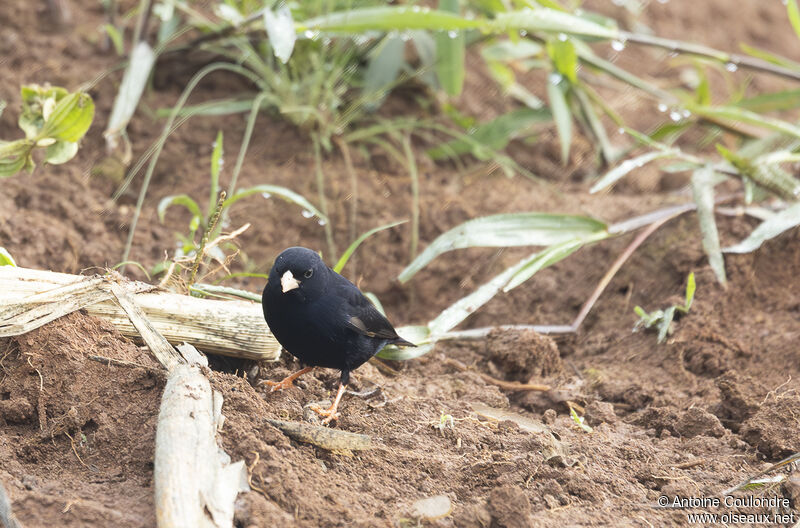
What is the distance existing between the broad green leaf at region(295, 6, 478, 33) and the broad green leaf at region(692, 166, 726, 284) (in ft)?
4.52

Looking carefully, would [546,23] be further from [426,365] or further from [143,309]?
[143,309]

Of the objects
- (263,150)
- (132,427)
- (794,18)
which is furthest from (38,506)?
(794,18)

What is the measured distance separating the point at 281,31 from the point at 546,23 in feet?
4.64

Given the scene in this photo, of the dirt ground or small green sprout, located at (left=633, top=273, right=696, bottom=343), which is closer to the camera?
the dirt ground

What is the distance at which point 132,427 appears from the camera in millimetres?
2527

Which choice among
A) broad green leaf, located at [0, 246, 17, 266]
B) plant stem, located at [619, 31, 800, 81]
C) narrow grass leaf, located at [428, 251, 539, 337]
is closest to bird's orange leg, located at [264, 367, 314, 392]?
narrow grass leaf, located at [428, 251, 539, 337]

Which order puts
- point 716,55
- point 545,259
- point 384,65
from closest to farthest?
point 545,259, point 716,55, point 384,65

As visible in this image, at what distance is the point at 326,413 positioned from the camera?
293cm

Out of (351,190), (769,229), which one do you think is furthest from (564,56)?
(769,229)

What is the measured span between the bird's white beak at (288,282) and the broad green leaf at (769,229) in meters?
2.18

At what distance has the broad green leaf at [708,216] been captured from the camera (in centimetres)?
386

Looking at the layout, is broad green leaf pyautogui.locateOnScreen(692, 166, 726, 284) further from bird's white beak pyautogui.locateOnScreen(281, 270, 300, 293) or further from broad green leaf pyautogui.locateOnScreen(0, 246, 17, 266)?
broad green leaf pyautogui.locateOnScreen(0, 246, 17, 266)

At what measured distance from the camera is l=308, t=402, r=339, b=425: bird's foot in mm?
2881

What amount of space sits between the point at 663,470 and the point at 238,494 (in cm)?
146
